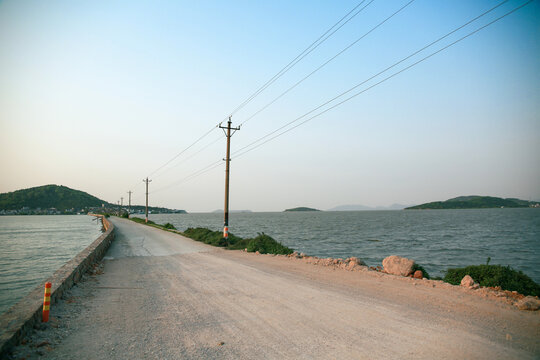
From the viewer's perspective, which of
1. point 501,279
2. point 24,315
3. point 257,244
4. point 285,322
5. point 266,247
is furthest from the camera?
point 257,244

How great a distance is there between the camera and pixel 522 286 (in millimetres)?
9578

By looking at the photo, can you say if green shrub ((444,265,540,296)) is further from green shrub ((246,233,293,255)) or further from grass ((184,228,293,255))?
grass ((184,228,293,255))

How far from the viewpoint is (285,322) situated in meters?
6.32

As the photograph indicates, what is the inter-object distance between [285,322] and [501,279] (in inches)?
313

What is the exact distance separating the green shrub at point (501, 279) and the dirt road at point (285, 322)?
2215 millimetres

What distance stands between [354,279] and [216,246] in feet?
47.7

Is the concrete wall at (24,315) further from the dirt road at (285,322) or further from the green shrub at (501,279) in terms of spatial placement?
the green shrub at (501,279)

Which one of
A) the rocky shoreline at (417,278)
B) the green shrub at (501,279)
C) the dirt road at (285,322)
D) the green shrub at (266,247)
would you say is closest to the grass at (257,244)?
the green shrub at (266,247)

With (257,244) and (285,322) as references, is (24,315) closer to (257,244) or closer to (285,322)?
(285,322)

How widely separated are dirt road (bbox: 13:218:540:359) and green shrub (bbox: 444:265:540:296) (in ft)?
7.27

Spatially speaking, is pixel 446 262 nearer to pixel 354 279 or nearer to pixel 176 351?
pixel 354 279

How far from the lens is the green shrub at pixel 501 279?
9492 mm

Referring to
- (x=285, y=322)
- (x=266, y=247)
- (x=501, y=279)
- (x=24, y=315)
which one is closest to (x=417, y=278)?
(x=501, y=279)

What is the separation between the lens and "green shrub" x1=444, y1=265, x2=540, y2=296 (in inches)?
374
